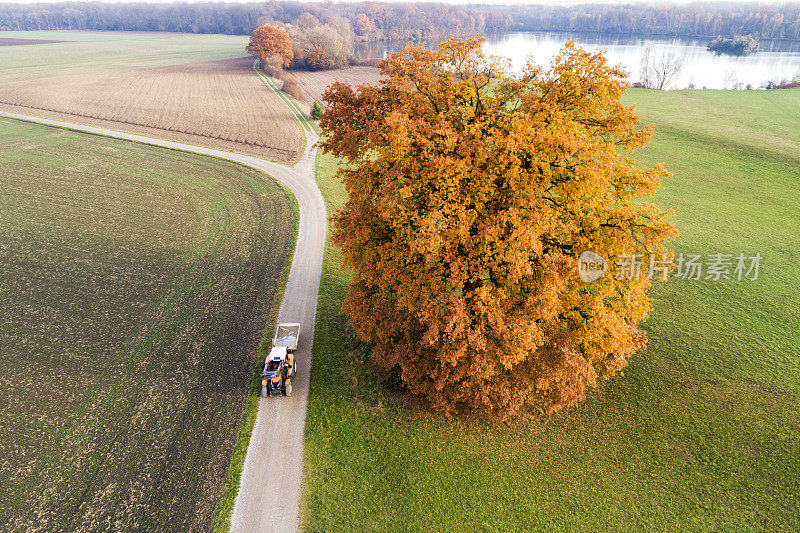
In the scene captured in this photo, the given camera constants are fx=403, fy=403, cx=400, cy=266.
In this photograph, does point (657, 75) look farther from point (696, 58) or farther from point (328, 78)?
point (328, 78)

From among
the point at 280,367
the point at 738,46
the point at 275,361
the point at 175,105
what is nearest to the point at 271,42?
the point at 175,105

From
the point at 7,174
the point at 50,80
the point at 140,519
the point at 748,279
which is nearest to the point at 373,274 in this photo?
the point at 140,519

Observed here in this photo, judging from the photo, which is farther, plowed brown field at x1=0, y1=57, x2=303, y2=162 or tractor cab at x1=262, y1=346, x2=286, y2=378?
plowed brown field at x1=0, y1=57, x2=303, y2=162

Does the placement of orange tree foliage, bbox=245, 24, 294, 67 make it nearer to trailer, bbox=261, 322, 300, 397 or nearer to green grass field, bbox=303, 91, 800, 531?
green grass field, bbox=303, 91, 800, 531

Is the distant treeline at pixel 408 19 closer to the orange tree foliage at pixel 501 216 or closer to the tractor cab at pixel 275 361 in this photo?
the orange tree foliage at pixel 501 216

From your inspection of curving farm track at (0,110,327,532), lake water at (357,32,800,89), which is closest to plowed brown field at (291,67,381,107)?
lake water at (357,32,800,89)

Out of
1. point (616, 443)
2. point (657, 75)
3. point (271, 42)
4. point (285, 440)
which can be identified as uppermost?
point (271, 42)

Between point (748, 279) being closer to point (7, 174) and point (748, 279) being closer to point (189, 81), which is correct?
point (7, 174)
